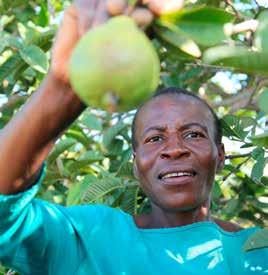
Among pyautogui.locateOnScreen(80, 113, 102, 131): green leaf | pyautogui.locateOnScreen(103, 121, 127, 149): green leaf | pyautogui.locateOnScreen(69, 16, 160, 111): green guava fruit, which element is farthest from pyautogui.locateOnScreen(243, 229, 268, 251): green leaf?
pyautogui.locateOnScreen(80, 113, 102, 131): green leaf

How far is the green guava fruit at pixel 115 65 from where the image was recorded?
39.6 inches

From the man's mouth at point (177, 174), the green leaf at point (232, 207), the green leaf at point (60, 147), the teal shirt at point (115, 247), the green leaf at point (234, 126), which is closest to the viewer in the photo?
the teal shirt at point (115, 247)

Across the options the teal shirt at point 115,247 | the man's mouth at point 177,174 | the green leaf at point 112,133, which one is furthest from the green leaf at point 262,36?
the green leaf at point 112,133

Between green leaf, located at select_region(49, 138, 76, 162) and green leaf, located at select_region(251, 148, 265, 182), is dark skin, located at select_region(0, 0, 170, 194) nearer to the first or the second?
green leaf, located at select_region(251, 148, 265, 182)

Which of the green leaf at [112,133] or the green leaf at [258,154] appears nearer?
the green leaf at [258,154]

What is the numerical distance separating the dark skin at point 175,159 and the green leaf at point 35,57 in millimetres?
413

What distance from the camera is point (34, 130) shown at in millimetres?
1300

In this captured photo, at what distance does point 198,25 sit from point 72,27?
20 cm

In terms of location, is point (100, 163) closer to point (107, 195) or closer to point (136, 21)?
point (107, 195)

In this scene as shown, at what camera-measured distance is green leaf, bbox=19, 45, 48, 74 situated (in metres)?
2.33

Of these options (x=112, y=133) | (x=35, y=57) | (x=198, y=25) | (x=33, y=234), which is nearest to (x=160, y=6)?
(x=198, y=25)

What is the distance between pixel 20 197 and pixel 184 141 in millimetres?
669

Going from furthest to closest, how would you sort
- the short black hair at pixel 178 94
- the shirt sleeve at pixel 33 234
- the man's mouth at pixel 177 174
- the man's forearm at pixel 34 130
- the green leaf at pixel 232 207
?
1. the green leaf at pixel 232 207
2. the short black hair at pixel 178 94
3. the man's mouth at pixel 177 174
4. the shirt sleeve at pixel 33 234
5. the man's forearm at pixel 34 130

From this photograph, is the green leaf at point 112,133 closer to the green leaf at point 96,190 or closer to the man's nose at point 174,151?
the green leaf at point 96,190
